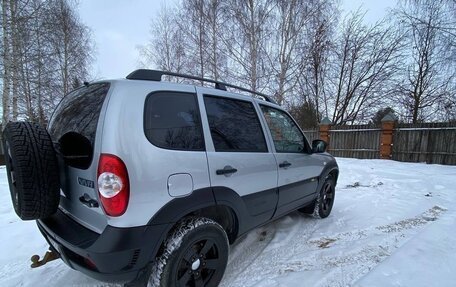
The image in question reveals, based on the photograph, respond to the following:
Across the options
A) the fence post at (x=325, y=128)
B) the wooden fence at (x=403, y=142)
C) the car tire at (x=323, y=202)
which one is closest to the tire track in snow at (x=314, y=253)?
the car tire at (x=323, y=202)

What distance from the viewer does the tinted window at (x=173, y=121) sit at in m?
1.75

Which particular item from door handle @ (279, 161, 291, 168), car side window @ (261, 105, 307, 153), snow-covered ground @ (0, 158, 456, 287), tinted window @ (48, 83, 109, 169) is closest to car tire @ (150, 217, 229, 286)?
snow-covered ground @ (0, 158, 456, 287)

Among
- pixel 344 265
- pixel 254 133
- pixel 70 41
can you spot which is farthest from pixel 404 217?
pixel 70 41

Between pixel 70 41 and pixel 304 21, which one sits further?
pixel 70 41

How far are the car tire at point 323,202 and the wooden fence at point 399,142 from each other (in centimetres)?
981

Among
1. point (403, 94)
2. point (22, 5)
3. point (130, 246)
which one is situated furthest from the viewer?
point (403, 94)

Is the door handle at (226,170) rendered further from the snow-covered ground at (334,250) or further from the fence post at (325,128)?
the fence post at (325,128)

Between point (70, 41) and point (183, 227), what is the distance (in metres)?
19.2

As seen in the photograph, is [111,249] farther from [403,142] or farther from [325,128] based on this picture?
[325,128]

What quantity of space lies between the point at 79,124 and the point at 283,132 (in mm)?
2231

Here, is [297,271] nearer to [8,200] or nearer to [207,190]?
[207,190]

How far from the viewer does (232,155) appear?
2.21m

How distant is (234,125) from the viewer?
2.40m

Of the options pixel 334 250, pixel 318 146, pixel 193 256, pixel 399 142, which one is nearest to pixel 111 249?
pixel 193 256
